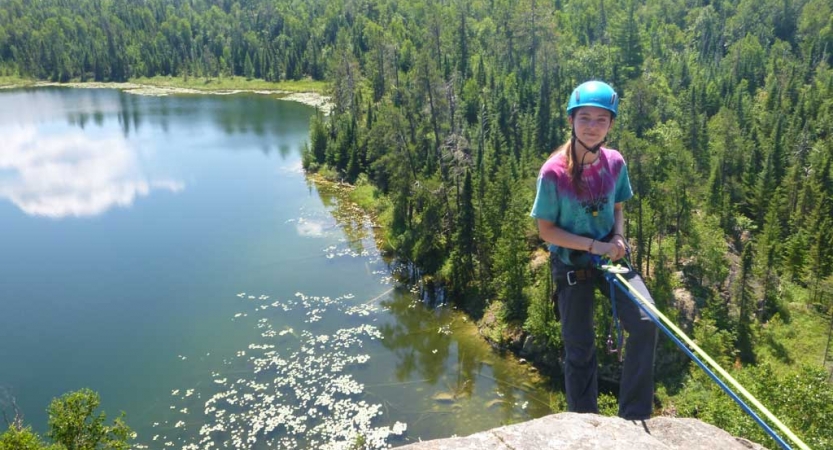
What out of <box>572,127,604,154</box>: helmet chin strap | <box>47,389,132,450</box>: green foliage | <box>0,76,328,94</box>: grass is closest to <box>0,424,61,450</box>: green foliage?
<box>47,389,132,450</box>: green foliage

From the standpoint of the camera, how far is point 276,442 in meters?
23.5

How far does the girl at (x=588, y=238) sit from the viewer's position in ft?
19.3

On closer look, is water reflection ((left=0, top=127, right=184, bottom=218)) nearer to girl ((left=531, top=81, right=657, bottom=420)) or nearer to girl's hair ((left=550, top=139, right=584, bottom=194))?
girl ((left=531, top=81, right=657, bottom=420))

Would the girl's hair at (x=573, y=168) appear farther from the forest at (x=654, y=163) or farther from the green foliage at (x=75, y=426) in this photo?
the green foliage at (x=75, y=426)

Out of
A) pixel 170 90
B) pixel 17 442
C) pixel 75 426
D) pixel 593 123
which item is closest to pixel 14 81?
pixel 170 90

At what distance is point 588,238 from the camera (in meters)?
6.10

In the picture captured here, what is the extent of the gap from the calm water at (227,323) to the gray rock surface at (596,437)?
768 inches

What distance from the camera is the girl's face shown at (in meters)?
5.93

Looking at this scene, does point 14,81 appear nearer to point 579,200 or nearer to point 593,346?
point 579,200

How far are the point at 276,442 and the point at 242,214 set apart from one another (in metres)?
29.1

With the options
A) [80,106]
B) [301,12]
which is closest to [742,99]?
[80,106]

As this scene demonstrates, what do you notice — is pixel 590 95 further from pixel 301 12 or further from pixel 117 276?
pixel 301 12

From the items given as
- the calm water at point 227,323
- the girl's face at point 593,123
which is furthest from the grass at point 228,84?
the girl's face at point 593,123

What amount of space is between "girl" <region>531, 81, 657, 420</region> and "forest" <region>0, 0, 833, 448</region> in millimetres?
15210
